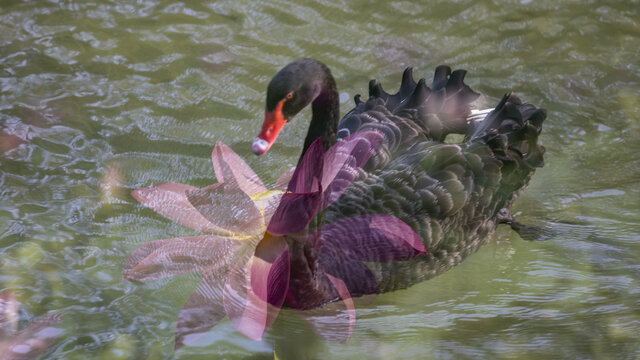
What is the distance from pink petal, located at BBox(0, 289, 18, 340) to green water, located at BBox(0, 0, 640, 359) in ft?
0.14

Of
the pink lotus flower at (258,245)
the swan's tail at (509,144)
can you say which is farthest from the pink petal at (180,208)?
the swan's tail at (509,144)

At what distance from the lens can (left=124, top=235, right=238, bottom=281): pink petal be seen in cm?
288

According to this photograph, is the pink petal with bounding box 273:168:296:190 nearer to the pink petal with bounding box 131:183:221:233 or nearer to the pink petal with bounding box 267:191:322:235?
the pink petal with bounding box 131:183:221:233

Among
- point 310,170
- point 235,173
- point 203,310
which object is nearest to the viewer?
point 310,170

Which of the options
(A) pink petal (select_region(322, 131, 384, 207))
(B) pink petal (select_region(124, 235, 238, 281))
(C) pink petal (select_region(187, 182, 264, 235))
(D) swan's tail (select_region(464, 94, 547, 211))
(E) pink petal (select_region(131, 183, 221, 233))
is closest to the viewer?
(C) pink petal (select_region(187, 182, 264, 235))

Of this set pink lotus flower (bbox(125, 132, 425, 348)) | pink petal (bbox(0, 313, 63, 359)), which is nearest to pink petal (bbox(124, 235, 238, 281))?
pink lotus flower (bbox(125, 132, 425, 348))

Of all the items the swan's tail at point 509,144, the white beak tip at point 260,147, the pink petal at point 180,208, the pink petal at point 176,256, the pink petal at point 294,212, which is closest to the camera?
the white beak tip at point 260,147

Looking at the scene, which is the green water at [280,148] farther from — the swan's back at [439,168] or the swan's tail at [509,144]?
the swan's tail at [509,144]

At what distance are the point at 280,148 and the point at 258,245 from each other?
4.83 ft
